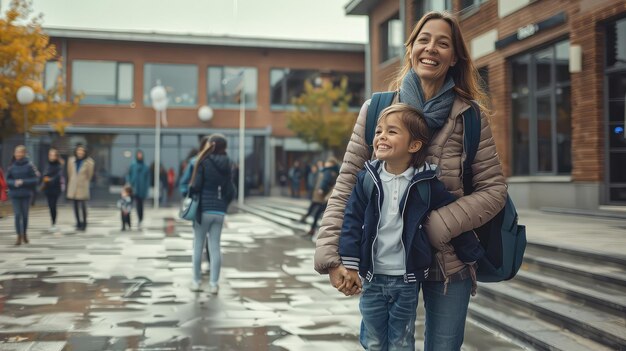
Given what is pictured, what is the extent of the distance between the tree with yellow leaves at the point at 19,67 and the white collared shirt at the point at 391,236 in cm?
2198

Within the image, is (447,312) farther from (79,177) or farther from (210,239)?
(79,177)

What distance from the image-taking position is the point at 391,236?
2.54 meters

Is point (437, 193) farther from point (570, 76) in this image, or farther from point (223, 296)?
point (570, 76)

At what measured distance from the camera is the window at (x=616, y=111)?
11852mm

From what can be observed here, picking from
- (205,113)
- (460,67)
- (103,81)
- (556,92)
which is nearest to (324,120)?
(205,113)

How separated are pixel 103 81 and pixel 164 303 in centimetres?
2741

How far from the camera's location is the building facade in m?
31.4

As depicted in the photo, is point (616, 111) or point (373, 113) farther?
point (616, 111)

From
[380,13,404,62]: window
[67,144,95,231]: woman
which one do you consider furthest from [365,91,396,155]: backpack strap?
[380,13,404,62]: window

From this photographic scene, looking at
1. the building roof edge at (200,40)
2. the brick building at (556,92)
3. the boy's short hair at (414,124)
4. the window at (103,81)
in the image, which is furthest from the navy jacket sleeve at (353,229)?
the window at (103,81)

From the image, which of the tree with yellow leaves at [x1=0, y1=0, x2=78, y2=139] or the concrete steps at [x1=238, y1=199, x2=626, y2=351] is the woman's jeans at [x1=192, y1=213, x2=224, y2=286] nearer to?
the concrete steps at [x1=238, y1=199, x2=626, y2=351]

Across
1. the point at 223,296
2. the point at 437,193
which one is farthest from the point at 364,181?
the point at 223,296

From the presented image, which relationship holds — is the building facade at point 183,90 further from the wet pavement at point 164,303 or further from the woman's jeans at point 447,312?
the woman's jeans at point 447,312

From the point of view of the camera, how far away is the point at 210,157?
309 inches
